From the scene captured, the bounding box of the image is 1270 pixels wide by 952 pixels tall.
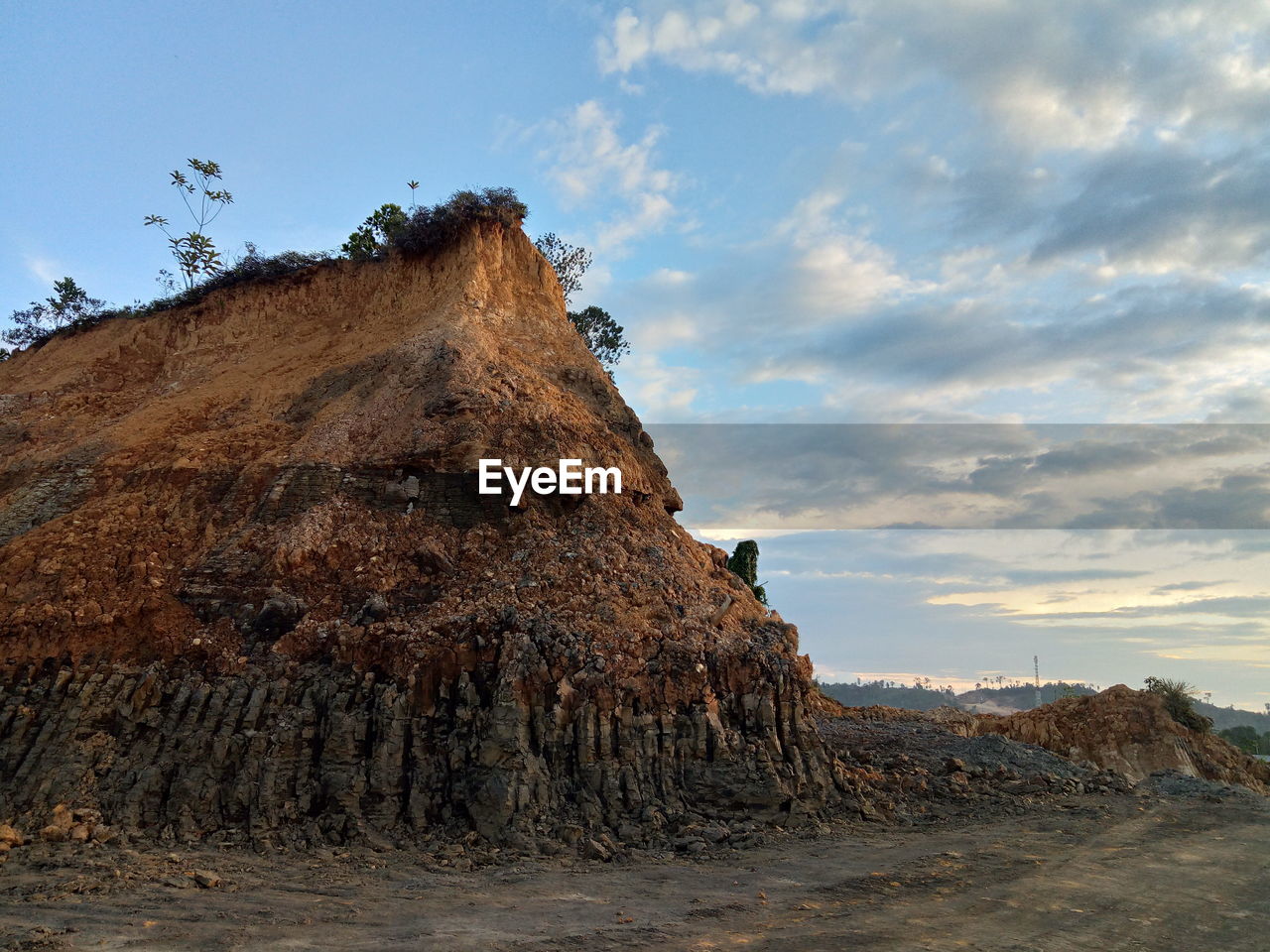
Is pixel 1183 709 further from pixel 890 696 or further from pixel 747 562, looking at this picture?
pixel 890 696

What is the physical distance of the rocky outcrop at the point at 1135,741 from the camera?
18.8 meters

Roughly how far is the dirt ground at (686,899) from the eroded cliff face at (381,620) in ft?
4.13

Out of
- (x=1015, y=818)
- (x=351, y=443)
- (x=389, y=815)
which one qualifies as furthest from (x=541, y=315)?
(x=1015, y=818)

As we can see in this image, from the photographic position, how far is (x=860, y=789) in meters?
12.7

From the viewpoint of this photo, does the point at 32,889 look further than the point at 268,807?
No

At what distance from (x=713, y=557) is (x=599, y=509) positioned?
4117 mm

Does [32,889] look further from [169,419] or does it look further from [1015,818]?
[1015,818]

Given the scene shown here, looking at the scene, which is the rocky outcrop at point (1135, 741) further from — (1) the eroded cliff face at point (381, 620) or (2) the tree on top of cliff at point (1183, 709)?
(1) the eroded cliff face at point (381, 620)

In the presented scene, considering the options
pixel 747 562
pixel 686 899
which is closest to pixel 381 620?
pixel 686 899

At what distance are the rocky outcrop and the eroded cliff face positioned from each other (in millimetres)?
10354

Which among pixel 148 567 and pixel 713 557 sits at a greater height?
pixel 713 557
